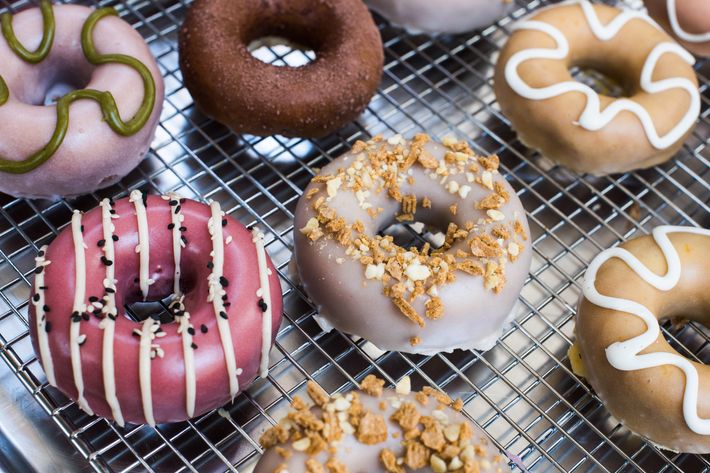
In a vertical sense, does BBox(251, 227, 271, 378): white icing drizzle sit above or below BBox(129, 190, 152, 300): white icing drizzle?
below

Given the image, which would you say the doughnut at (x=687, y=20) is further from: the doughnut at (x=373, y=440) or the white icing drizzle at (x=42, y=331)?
the white icing drizzle at (x=42, y=331)

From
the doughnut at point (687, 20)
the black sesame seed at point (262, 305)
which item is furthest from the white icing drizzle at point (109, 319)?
the doughnut at point (687, 20)

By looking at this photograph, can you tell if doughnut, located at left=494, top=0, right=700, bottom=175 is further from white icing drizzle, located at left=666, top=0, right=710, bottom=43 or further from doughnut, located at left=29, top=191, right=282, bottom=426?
doughnut, located at left=29, top=191, right=282, bottom=426

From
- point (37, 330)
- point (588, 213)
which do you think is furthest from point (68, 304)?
point (588, 213)

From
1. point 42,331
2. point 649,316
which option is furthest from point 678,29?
point 42,331

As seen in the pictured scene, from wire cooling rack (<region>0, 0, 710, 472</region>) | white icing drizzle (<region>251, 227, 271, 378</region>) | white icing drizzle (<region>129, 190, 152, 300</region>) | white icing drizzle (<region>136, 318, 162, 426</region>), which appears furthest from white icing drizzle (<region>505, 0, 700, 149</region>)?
white icing drizzle (<region>136, 318, 162, 426</region>)

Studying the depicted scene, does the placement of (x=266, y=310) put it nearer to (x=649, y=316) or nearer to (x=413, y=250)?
(x=413, y=250)

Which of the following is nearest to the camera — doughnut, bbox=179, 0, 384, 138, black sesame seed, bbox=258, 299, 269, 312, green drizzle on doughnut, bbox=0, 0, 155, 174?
black sesame seed, bbox=258, 299, 269, 312

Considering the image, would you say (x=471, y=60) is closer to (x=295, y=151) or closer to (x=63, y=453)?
(x=295, y=151)
